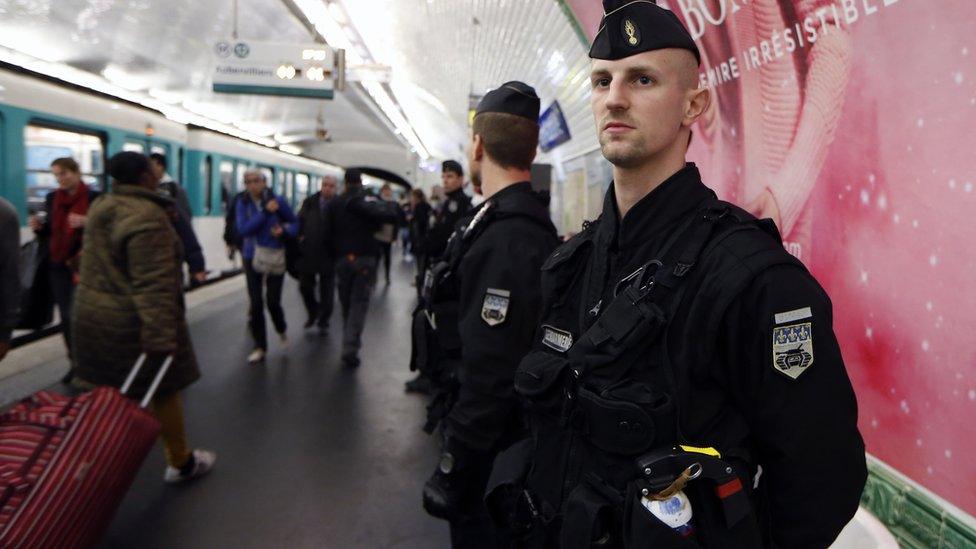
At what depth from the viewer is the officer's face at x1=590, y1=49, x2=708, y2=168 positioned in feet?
4.31

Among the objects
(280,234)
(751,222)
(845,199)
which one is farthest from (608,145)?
(280,234)

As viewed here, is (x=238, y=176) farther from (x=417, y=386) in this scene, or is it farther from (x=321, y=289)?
(x=417, y=386)

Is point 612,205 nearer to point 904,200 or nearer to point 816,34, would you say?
point 904,200

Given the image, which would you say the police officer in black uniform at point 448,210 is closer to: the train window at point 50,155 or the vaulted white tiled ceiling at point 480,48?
the vaulted white tiled ceiling at point 480,48

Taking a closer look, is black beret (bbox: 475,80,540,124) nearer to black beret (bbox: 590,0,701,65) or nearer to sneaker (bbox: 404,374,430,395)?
black beret (bbox: 590,0,701,65)

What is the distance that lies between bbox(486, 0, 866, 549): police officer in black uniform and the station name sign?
7773 mm

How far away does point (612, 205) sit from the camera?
144cm

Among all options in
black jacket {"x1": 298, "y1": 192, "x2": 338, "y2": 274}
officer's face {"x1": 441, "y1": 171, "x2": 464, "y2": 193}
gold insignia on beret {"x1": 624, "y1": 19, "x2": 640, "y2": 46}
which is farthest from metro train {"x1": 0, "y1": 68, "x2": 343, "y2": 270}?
gold insignia on beret {"x1": 624, "y1": 19, "x2": 640, "y2": 46}

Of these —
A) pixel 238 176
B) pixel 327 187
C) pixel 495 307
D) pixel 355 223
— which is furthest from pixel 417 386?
pixel 238 176

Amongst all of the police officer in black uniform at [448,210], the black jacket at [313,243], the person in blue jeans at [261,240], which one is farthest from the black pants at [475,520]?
the black jacket at [313,243]

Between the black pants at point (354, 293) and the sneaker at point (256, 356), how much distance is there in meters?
0.81

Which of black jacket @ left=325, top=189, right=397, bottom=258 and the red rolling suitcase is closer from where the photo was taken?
the red rolling suitcase

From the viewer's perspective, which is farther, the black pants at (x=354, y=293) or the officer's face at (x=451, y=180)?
the black pants at (x=354, y=293)

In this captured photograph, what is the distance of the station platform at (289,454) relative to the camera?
3.11 metres
